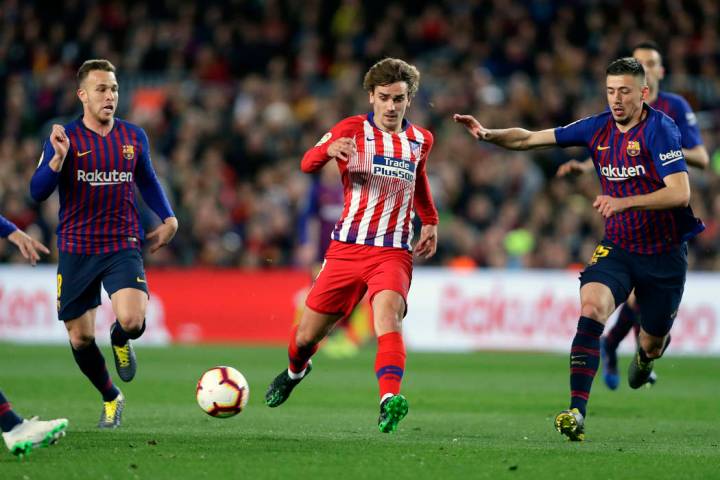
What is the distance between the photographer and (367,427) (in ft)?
27.1

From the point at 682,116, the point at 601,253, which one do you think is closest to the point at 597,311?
the point at 601,253

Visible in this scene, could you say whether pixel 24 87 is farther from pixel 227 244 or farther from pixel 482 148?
pixel 482 148

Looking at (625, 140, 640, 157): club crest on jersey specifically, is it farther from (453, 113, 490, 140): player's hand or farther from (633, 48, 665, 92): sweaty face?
(633, 48, 665, 92): sweaty face

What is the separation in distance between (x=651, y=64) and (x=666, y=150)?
299 centimetres

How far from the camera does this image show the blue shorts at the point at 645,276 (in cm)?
795

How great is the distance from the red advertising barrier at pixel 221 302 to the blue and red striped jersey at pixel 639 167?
960 cm

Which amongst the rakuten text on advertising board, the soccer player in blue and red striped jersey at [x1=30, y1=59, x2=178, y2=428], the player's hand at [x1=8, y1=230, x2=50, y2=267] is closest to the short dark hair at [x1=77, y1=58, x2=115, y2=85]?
the soccer player in blue and red striped jersey at [x1=30, y1=59, x2=178, y2=428]

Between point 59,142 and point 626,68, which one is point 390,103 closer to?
point 626,68

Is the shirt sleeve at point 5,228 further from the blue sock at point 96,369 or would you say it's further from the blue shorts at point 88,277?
the blue sock at point 96,369

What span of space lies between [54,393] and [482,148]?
34.3 feet

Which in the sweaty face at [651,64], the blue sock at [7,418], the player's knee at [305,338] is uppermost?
the sweaty face at [651,64]

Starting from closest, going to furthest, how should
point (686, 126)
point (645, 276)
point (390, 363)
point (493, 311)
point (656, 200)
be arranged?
point (390, 363)
point (656, 200)
point (645, 276)
point (686, 126)
point (493, 311)

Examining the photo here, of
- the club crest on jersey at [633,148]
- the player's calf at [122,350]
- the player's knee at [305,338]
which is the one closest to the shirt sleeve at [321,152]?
the player's knee at [305,338]

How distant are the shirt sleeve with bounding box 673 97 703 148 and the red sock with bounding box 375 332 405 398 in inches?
143
